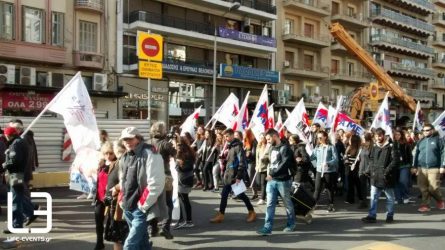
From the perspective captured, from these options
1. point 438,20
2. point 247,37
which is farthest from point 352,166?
point 438,20

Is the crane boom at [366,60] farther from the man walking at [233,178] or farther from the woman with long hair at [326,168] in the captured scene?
the man walking at [233,178]

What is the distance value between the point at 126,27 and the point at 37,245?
21.1 metres

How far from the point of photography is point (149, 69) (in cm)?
1432

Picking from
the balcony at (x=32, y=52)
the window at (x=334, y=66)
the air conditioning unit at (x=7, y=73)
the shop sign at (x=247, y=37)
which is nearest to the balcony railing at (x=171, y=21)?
the shop sign at (x=247, y=37)

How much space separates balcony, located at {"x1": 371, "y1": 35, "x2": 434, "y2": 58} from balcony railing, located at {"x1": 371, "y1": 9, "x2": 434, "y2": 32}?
195 cm

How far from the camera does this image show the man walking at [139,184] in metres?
4.99

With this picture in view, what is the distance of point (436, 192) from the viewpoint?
9750 mm

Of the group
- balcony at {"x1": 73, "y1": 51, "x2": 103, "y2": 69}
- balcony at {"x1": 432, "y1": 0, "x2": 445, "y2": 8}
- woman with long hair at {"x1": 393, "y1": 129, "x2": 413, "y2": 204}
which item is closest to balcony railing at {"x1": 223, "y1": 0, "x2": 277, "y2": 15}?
balcony at {"x1": 73, "y1": 51, "x2": 103, "y2": 69}

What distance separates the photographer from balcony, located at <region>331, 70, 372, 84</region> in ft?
133

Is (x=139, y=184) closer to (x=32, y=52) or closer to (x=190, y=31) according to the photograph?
(x=32, y=52)

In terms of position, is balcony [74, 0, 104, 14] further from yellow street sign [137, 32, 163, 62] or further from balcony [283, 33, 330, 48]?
balcony [283, 33, 330, 48]

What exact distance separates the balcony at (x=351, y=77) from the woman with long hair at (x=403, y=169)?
2904 centimetres

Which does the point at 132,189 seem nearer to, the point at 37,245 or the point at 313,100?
the point at 37,245

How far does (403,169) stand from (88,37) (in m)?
18.6
